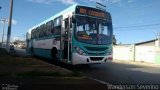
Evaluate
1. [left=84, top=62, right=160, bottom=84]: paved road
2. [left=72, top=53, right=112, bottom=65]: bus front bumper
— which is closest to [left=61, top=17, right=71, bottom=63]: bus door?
[left=72, top=53, right=112, bottom=65]: bus front bumper

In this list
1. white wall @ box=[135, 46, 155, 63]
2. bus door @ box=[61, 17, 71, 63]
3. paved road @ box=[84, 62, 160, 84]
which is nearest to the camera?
paved road @ box=[84, 62, 160, 84]

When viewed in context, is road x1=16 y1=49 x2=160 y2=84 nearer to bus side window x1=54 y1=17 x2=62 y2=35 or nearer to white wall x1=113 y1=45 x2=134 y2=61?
bus side window x1=54 y1=17 x2=62 y2=35

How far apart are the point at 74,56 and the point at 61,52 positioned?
1.73 metres

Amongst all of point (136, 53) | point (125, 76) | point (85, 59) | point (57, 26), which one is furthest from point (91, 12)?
point (136, 53)

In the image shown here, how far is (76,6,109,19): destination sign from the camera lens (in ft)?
52.2

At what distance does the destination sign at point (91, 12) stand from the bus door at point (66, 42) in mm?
924

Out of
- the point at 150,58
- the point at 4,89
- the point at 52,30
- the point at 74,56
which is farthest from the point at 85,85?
the point at 150,58

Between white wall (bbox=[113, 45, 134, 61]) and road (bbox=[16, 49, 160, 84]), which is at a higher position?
white wall (bbox=[113, 45, 134, 61])

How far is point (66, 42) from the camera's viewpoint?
643 inches

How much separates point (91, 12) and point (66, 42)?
2288 millimetres

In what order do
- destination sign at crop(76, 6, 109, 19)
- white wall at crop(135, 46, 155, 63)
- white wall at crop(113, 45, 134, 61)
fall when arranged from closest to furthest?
destination sign at crop(76, 6, 109, 19) < white wall at crop(135, 46, 155, 63) < white wall at crop(113, 45, 134, 61)

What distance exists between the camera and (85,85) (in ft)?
30.8

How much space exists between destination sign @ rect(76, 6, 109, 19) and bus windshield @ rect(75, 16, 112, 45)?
0.29m

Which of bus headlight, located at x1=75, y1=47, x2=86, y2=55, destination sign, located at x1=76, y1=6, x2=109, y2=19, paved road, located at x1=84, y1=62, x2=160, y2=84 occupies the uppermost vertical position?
destination sign, located at x1=76, y1=6, x2=109, y2=19
